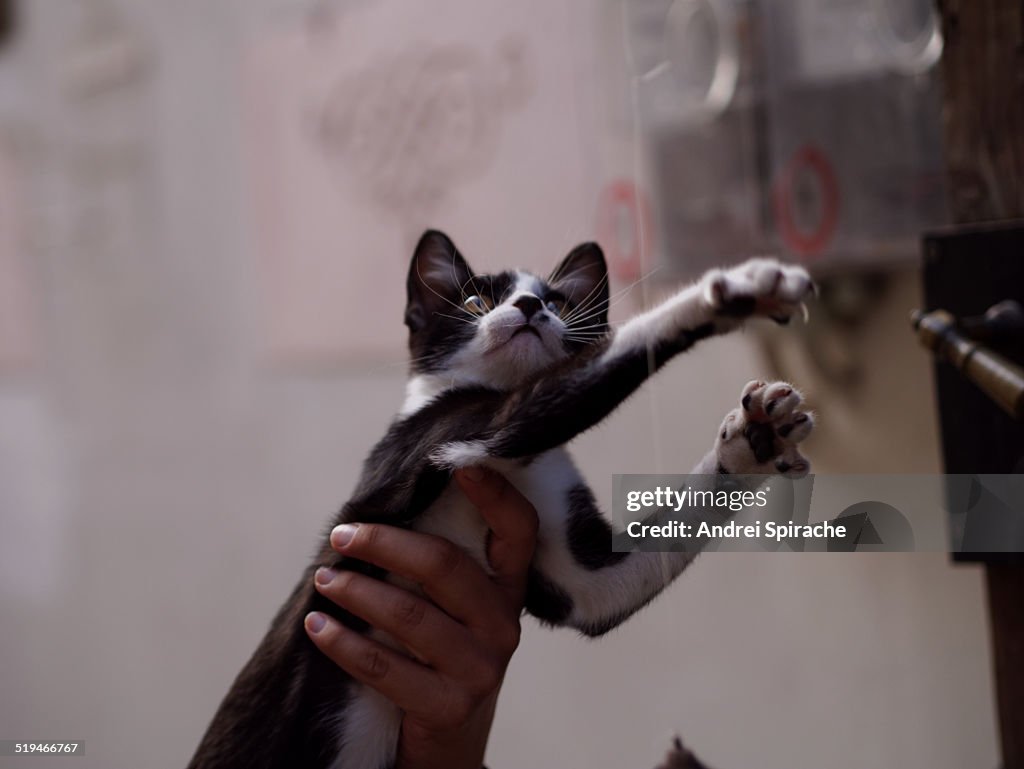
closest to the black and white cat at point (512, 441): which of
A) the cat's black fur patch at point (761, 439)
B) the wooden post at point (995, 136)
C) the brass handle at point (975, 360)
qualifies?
the cat's black fur patch at point (761, 439)

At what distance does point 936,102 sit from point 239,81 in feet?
2.79

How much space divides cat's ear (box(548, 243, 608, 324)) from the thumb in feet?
0.33

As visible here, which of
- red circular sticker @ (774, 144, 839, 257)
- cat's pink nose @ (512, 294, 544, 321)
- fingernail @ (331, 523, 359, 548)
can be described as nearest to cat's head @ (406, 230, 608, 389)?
cat's pink nose @ (512, 294, 544, 321)

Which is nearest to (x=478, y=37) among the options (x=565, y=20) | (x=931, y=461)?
(x=565, y=20)

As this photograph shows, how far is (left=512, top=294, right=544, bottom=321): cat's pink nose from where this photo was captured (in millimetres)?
513

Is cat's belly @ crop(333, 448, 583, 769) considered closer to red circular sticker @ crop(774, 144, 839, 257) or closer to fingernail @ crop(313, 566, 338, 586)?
fingernail @ crop(313, 566, 338, 586)

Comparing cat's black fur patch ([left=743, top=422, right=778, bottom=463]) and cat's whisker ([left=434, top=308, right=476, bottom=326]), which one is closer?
cat's black fur patch ([left=743, top=422, right=778, bottom=463])

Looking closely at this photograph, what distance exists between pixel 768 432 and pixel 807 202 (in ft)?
1.89

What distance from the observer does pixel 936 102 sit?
902 mm

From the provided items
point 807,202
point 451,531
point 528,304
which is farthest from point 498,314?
point 807,202

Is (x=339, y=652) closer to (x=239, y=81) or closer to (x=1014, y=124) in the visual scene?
(x=1014, y=124)

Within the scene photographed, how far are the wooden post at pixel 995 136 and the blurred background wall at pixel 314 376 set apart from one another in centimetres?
4

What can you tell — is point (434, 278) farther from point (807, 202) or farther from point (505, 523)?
point (807, 202)

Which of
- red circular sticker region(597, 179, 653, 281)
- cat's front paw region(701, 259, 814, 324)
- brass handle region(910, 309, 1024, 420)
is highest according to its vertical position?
red circular sticker region(597, 179, 653, 281)
